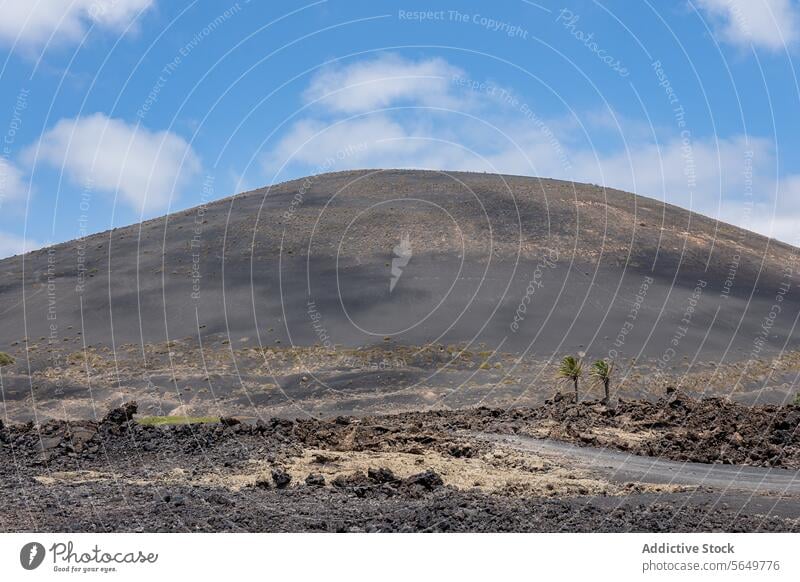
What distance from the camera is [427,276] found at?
90.7 metres

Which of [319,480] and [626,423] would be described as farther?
[626,423]

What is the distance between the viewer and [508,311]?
82312 mm

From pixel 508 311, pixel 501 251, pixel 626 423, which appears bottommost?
pixel 626 423

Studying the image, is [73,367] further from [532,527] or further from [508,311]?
[532,527]

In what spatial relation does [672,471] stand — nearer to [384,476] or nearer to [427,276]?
[384,476]

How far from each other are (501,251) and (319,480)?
76980 millimetres
